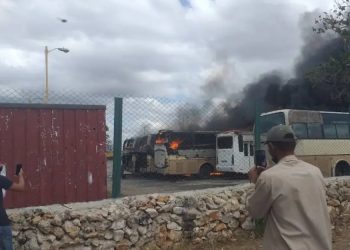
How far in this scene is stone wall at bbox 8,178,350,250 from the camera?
6.51 meters

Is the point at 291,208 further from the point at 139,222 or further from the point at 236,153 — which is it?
the point at 236,153

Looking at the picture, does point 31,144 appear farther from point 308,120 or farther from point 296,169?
point 308,120

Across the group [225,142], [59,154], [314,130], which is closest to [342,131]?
[314,130]

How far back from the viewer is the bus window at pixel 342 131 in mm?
22000

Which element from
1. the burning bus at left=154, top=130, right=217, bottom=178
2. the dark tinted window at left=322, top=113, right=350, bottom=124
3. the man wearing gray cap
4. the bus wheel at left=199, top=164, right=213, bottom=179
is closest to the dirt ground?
the man wearing gray cap

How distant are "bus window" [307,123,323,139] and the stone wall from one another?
1395 centimetres

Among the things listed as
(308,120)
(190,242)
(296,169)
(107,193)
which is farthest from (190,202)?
(308,120)

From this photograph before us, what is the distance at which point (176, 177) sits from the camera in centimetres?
2516

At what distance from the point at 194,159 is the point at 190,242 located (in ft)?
58.0

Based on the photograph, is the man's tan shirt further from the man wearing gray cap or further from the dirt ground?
the dirt ground

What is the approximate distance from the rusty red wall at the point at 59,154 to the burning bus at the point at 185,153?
1554 centimetres

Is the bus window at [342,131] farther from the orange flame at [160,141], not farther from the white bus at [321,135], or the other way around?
the orange flame at [160,141]

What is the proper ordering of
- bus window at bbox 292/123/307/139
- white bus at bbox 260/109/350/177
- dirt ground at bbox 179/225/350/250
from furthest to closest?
bus window at bbox 292/123/307/139 → white bus at bbox 260/109/350/177 → dirt ground at bbox 179/225/350/250

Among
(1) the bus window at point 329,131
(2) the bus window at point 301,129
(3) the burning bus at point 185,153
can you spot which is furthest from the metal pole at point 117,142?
(3) the burning bus at point 185,153
